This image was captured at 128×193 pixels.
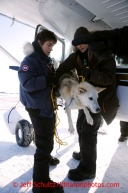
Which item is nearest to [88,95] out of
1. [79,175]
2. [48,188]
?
[79,175]

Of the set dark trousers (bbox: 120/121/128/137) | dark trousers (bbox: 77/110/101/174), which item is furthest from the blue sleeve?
dark trousers (bbox: 120/121/128/137)

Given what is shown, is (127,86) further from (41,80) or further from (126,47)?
(41,80)

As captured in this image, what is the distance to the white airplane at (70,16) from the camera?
2582 millimetres

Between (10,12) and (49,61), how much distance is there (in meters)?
2.68

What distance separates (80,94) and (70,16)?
2254 millimetres

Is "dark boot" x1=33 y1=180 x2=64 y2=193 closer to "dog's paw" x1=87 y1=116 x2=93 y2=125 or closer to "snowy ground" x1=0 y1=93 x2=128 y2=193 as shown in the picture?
"snowy ground" x1=0 y1=93 x2=128 y2=193

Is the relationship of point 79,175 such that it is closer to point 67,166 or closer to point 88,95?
point 67,166

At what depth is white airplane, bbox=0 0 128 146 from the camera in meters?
2.58

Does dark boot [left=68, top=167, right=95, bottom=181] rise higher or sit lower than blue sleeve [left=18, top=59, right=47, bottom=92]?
lower

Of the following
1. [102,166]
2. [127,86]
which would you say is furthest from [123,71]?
[102,166]

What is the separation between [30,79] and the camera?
1.90 m

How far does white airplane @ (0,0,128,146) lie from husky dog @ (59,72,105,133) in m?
0.48

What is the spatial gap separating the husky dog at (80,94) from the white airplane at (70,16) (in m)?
0.48

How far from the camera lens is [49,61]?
2.32 meters
